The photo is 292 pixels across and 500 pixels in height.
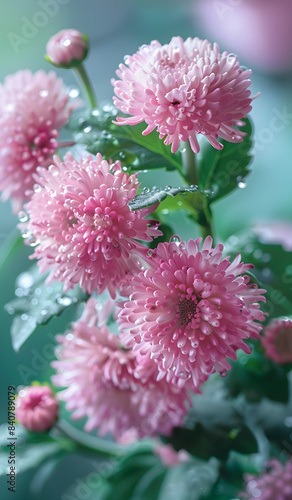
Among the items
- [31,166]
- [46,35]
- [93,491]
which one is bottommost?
[93,491]

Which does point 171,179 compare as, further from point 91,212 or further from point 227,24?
point 227,24

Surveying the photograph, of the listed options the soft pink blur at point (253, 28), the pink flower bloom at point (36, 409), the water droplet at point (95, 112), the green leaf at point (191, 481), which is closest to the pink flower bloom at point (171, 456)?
the green leaf at point (191, 481)


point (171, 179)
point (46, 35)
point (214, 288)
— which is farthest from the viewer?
point (46, 35)

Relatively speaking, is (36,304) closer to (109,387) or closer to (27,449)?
(109,387)

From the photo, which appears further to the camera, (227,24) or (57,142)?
(227,24)

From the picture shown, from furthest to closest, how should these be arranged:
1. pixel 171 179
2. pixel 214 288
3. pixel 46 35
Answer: pixel 46 35 < pixel 171 179 < pixel 214 288

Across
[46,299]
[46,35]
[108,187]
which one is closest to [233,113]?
[108,187]

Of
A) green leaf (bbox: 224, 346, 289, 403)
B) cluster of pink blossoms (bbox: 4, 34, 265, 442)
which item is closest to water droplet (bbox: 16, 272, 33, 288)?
cluster of pink blossoms (bbox: 4, 34, 265, 442)
